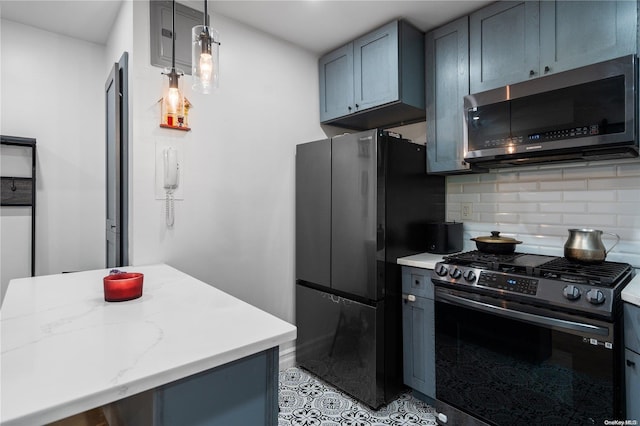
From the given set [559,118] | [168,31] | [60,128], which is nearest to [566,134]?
[559,118]

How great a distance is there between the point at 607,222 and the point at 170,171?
2.65 meters

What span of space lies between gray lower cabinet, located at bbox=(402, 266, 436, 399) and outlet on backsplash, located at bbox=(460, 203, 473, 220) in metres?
0.73

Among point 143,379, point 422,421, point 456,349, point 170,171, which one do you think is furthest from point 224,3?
point 422,421

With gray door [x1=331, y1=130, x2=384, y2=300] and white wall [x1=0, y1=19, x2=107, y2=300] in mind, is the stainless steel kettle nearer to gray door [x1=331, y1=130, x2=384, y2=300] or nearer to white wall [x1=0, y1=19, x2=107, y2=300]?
gray door [x1=331, y1=130, x2=384, y2=300]

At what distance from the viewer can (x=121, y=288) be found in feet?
4.23

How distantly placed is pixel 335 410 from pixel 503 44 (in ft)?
8.35

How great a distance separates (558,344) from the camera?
5.12ft

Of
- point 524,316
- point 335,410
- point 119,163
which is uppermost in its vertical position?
point 119,163

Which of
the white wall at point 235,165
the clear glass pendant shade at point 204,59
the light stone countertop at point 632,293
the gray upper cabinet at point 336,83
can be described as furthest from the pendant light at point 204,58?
the light stone countertop at point 632,293

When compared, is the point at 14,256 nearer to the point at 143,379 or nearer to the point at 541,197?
the point at 143,379

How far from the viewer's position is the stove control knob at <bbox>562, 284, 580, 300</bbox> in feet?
4.89

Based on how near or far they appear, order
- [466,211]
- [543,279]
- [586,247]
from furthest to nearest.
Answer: [466,211] → [586,247] → [543,279]

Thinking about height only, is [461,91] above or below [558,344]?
above

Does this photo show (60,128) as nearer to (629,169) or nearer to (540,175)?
(540,175)
